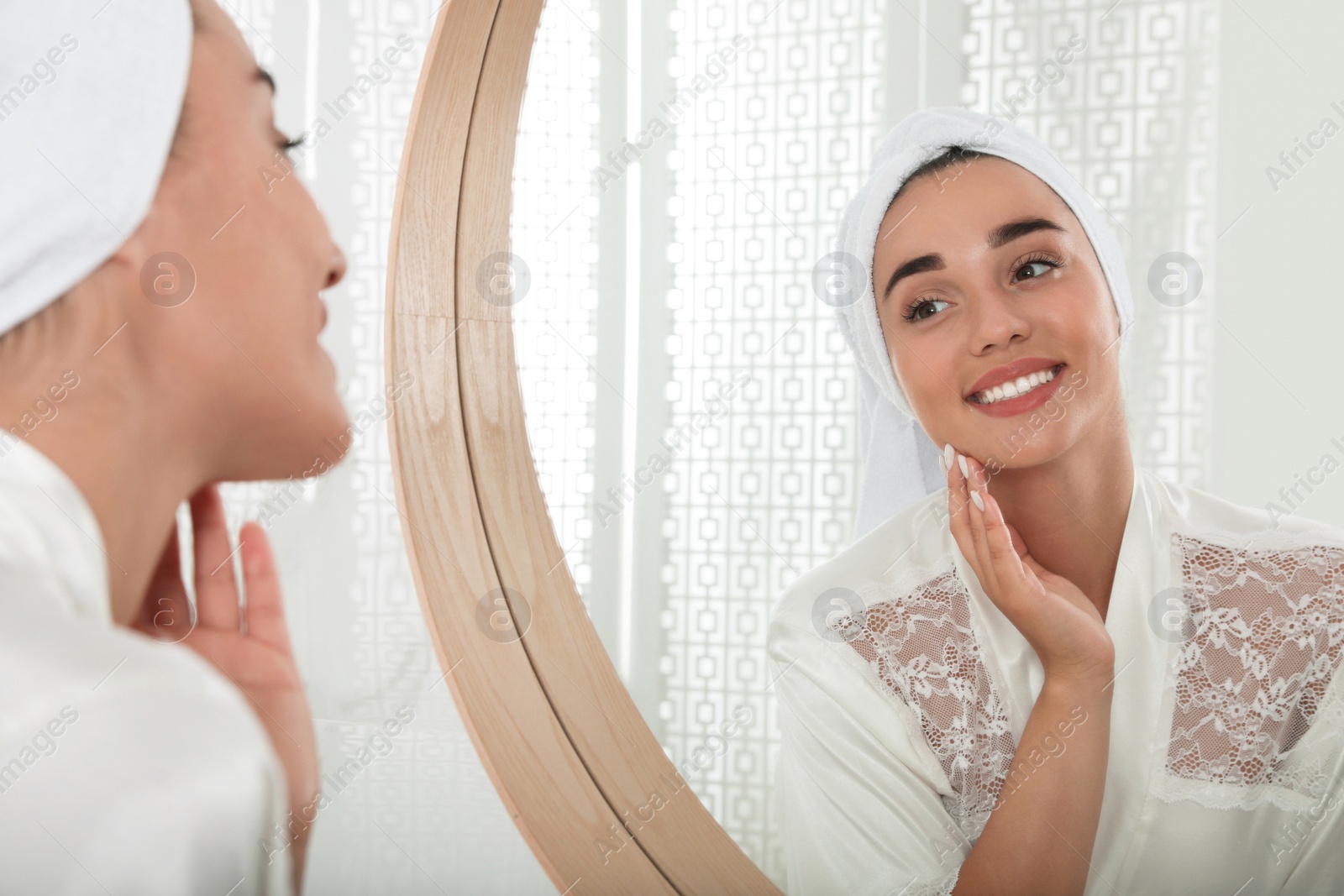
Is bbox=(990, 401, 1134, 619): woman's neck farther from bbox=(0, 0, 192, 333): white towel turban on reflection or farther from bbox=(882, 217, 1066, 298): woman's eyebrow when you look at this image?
bbox=(0, 0, 192, 333): white towel turban on reflection

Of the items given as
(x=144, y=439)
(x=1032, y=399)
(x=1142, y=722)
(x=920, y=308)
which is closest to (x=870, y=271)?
(x=920, y=308)

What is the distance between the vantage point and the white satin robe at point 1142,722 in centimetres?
59

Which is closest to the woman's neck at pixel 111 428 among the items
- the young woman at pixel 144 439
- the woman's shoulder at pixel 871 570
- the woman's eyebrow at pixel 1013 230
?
the young woman at pixel 144 439

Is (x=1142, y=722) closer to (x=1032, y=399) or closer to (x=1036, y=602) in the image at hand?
(x=1036, y=602)

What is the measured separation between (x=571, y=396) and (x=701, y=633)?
222 mm

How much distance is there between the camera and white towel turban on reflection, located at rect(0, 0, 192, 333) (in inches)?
22.6

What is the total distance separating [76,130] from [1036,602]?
73cm

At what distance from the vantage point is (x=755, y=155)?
68 cm

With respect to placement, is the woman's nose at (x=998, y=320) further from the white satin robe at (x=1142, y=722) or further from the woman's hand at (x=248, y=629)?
the woman's hand at (x=248, y=629)

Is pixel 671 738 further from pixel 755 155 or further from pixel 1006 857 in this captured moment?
pixel 755 155

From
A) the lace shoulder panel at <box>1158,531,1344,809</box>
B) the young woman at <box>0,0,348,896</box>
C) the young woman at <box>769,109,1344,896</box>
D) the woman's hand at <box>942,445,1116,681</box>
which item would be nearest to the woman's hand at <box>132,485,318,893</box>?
the young woman at <box>0,0,348,896</box>

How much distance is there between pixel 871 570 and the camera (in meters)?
0.65

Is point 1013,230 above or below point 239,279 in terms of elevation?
above

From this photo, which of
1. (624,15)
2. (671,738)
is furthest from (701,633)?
(624,15)
